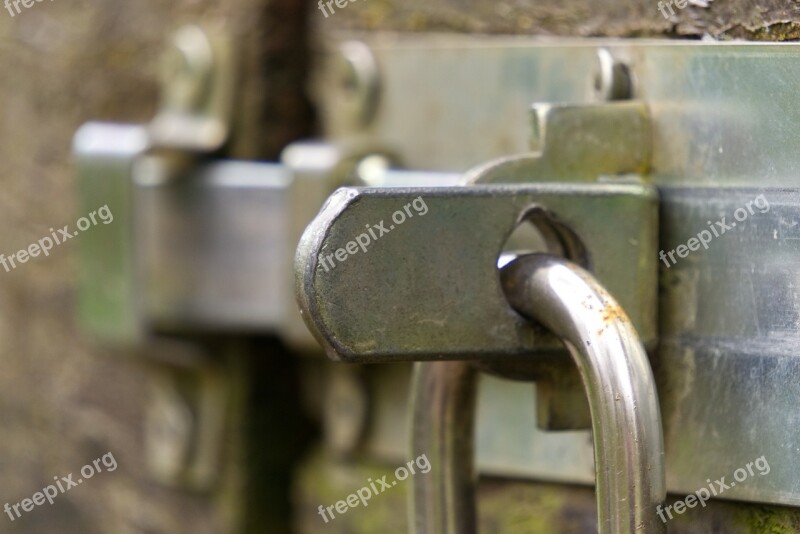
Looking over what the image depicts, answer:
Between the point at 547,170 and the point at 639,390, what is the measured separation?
6.2 inches

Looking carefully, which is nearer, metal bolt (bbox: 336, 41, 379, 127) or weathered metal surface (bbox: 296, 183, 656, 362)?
weathered metal surface (bbox: 296, 183, 656, 362)

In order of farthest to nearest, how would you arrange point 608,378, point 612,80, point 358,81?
point 358,81 → point 612,80 → point 608,378

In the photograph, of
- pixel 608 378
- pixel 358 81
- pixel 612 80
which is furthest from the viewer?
pixel 358 81

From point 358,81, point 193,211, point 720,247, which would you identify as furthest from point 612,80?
point 193,211

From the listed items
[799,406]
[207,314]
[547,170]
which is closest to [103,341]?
[207,314]

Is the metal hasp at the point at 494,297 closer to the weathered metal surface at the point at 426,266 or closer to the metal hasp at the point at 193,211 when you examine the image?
the weathered metal surface at the point at 426,266

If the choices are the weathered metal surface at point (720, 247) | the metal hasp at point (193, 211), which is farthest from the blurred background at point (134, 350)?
the weathered metal surface at point (720, 247)

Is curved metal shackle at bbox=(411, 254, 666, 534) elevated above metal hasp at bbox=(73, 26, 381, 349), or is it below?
below

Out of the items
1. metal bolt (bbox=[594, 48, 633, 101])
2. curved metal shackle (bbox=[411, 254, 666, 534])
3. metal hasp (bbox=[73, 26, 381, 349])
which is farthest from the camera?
metal hasp (bbox=[73, 26, 381, 349])

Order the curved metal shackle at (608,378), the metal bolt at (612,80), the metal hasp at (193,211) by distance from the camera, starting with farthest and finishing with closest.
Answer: the metal hasp at (193,211) < the metal bolt at (612,80) < the curved metal shackle at (608,378)

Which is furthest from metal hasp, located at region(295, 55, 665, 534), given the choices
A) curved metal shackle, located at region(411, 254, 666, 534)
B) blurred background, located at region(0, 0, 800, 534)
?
blurred background, located at region(0, 0, 800, 534)

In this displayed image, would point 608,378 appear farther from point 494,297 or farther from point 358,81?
point 358,81

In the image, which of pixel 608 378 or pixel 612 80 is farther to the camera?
pixel 612 80

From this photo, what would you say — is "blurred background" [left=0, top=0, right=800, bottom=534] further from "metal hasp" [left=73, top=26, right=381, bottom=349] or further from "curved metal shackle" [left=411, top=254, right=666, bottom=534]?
"curved metal shackle" [left=411, top=254, right=666, bottom=534]
